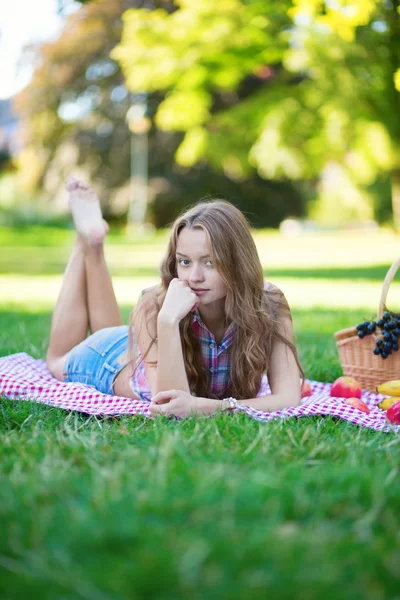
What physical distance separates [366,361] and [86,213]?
1826 mm

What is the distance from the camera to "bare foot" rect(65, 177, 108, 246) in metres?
4.13

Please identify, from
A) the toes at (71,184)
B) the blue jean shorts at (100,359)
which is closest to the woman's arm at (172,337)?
the blue jean shorts at (100,359)

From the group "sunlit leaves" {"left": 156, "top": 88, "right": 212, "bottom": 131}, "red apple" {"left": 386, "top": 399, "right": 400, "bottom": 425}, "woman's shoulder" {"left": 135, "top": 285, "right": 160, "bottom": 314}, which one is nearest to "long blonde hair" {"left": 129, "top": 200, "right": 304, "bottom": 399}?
"woman's shoulder" {"left": 135, "top": 285, "right": 160, "bottom": 314}

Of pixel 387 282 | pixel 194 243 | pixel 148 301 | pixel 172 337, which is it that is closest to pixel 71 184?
pixel 148 301

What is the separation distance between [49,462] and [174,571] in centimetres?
80

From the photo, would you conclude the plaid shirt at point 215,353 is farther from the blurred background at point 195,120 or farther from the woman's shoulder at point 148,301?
the blurred background at point 195,120

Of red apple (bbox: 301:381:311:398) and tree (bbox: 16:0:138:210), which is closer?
red apple (bbox: 301:381:311:398)

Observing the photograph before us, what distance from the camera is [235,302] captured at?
3.20 m

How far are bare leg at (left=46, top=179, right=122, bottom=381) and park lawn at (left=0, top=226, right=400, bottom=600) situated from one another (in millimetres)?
1452

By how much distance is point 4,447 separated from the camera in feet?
7.95

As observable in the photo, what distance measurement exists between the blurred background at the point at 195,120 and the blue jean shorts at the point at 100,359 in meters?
3.15

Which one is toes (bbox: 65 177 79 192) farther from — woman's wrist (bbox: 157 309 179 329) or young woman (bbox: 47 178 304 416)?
woman's wrist (bbox: 157 309 179 329)

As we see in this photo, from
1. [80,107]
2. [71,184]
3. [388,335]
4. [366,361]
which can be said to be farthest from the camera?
[80,107]

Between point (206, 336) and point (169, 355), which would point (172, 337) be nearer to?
point (169, 355)
